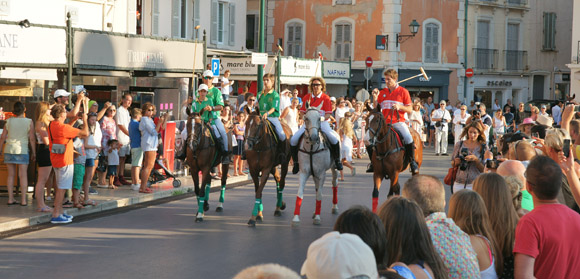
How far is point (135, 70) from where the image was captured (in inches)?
787

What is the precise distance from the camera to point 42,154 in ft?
44.8

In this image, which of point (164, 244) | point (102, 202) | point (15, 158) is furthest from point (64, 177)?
point (164, 244)

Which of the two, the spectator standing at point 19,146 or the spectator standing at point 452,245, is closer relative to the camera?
the spectator standing at point 452,245

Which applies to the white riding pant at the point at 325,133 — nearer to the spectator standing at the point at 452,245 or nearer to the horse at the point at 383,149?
the horse at the point at 383,149

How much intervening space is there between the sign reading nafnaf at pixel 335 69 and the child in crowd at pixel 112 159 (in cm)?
2168

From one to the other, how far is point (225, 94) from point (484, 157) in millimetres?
15247

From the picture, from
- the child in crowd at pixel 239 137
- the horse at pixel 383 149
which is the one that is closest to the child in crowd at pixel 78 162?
the horse at pixel 383 149

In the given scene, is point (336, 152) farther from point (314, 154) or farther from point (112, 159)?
point (112, 159)

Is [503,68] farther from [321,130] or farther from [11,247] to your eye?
[11,247]

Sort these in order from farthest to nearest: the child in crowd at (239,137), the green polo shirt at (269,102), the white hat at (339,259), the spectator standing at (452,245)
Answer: the child in crowd at (239,137), the green polo shirt at (269,102), the spectator standing at (452,245), the white hat at (339,259)

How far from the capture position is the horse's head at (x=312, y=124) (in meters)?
13.3

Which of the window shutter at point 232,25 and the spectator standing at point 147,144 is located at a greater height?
the window shutter at point 232,25

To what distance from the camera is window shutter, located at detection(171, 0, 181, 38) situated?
106 ft

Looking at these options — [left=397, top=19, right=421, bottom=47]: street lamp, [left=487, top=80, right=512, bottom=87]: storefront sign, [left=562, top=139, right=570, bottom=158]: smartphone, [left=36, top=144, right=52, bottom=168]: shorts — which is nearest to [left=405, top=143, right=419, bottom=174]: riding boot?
[left=36, top=144, right=52, bottom=168]: shorts
